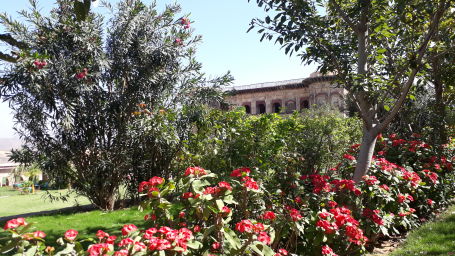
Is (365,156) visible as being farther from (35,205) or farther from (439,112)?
(35,205)

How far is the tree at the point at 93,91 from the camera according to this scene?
6.59 m

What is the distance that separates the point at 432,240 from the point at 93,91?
6.23 meters

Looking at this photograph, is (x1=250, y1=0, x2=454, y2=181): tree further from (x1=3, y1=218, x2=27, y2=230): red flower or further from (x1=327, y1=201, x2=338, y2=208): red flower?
(x1=3, y1=218, x2=27, y2=230): red flower

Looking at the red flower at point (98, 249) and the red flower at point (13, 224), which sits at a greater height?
the red flower at point (13, 224)

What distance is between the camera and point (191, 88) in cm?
809

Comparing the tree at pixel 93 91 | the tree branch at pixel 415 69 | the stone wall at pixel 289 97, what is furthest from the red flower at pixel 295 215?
the stone wall at pixel 289 97

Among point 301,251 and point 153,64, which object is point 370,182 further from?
point 153,64

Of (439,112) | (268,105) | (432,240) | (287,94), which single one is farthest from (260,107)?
(432,240)

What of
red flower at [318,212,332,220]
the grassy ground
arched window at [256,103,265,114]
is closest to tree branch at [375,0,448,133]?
red flower at [318,212,332,220]

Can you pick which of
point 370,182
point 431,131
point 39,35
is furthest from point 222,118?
point 431,131

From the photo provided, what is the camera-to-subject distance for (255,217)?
3473 mm

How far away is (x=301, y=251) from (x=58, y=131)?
18.1 ft

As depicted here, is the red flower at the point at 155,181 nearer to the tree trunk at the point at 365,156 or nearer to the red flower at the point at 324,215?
the red flower at the point at 324,215

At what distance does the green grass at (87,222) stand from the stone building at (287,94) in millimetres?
23544
